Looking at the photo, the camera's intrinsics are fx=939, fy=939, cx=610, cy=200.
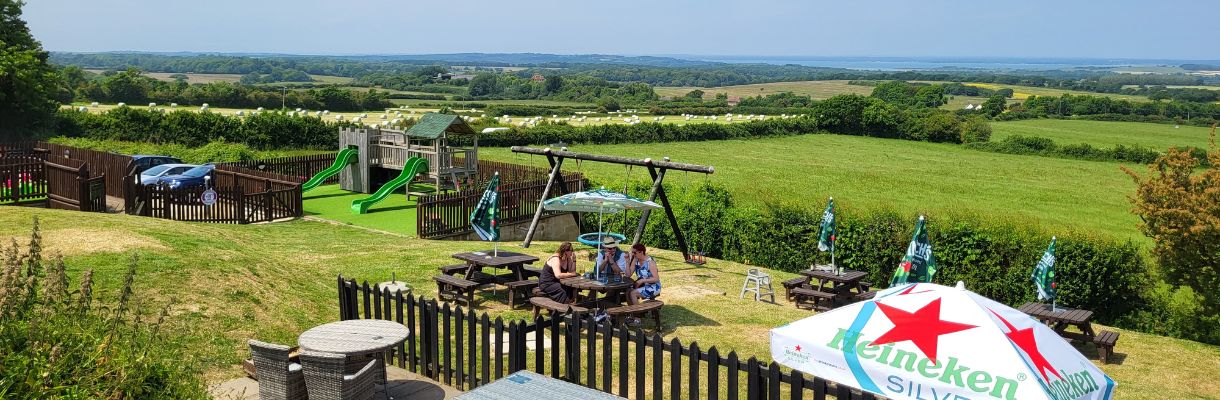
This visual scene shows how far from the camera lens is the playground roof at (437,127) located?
3016 centimetres

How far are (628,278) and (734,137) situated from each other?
61.3 m

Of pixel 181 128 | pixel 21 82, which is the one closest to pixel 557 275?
pixel 21 82

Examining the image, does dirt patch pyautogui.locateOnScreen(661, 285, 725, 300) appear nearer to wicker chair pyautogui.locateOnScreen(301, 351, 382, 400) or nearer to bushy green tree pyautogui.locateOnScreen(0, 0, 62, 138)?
wicker chair pyautogui.locateOnScreen(301, 351, 382, 400)

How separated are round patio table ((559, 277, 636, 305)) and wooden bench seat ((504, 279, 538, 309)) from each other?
4.01ft

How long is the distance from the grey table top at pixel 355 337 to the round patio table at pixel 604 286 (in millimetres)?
3769

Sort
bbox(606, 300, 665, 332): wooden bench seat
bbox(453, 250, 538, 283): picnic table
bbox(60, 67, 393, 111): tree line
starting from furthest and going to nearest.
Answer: bbox(60, 67, 393, 111): tree line
bbox(453, 250, 538, 283): picnic table
bbox(606, 300, 665, 332): wooden bench seat

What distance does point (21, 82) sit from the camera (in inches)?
1553

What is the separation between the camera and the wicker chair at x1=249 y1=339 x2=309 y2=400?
27.0 feet

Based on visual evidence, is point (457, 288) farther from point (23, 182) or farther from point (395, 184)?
point (395, 184)

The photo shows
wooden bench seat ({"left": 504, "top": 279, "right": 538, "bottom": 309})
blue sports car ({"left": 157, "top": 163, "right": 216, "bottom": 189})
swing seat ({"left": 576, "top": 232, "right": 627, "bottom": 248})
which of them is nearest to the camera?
wooden bench seat ({"left": 504, "top": 279, "right": 538, "bottom": 309})

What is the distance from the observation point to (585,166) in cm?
5147

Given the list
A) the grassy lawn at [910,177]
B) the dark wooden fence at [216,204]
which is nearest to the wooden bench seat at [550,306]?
the dark wooden fence at [216,204]

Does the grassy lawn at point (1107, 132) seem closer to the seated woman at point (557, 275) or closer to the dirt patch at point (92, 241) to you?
the seated woman at point (557, 275)

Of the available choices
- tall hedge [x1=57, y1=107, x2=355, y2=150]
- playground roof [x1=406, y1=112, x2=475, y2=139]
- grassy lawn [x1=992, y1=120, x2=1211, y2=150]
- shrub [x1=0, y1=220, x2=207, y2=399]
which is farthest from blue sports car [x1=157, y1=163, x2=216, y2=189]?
grassy lawn [x1=992, y1=120, x2=1211, y2=150]
